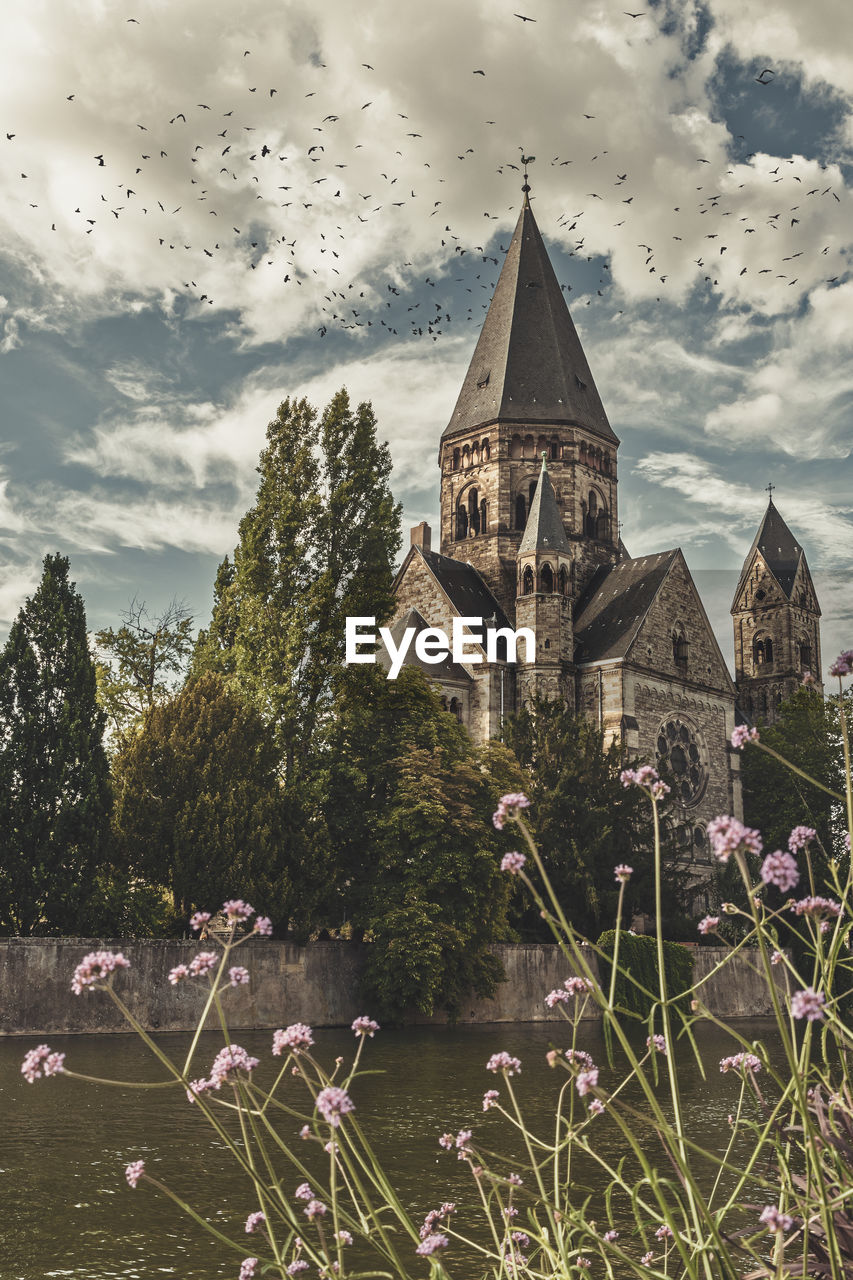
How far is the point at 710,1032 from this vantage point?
2886cm

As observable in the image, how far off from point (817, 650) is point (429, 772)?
46.1m

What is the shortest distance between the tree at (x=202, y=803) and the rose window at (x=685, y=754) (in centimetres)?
2159

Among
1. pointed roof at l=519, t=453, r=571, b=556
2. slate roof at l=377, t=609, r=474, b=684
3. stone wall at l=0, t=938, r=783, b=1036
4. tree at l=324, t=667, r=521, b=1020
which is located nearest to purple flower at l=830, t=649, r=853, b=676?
stone wall at l=0, t=938, r=783, b=1036

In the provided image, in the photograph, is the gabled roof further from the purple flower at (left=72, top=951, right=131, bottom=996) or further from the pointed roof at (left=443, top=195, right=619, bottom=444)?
the purple flower at (left=72, top=951, right=131, bottom=996)

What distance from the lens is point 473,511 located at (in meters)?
52.8

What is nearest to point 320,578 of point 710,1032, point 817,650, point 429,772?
point 429,772

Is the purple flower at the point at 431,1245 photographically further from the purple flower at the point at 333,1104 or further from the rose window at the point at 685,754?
the rose window at the point at 685,754

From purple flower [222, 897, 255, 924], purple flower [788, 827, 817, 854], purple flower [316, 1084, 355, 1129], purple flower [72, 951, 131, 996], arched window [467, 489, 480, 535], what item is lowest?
purple flower [316, 1084, 355, 1129]

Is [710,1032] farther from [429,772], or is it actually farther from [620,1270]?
[620,1270]

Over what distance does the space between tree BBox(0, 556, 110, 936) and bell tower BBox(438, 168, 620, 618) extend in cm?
2693

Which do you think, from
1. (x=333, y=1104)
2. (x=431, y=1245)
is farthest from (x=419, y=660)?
(x=333, y=1104)

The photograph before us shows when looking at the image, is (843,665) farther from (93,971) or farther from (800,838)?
(93,971)

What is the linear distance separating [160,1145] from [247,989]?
13.8 m

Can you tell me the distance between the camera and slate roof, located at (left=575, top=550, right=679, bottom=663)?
4519 centimetres
